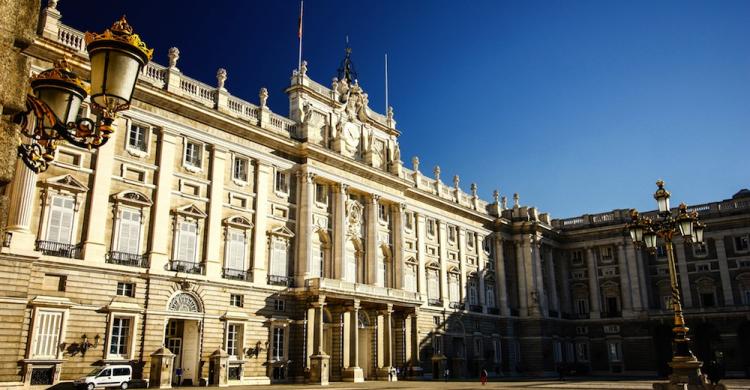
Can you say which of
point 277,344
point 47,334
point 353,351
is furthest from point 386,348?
point 47,334

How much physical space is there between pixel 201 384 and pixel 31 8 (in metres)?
28.8

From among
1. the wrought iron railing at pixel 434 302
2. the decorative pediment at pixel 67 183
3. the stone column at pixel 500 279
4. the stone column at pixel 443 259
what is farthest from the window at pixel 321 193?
the stone column at pixel 500 279

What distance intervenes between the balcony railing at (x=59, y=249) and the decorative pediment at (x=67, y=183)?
8.43 feet

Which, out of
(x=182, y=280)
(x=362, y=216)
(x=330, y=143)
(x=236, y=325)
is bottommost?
(x=236, y=325)

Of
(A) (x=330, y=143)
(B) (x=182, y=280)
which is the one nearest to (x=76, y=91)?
(B) (x=182, y=280)

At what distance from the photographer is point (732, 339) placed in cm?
5466

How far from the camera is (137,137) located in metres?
30.8

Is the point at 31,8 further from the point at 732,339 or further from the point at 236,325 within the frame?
the point at 732,339

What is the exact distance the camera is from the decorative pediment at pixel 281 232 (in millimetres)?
36875

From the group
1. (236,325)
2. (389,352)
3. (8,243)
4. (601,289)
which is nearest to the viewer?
(8,243)

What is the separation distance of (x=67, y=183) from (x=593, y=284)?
5378 centimetres

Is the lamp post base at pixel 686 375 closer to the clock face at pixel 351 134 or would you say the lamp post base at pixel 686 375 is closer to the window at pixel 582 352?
the clock face at pixel 351 134

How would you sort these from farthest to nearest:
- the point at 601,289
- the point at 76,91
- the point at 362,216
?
the point at 601,289 → the point at 362,216 → the point at 76,91

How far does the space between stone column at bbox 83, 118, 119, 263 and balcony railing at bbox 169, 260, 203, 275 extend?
3.78m
